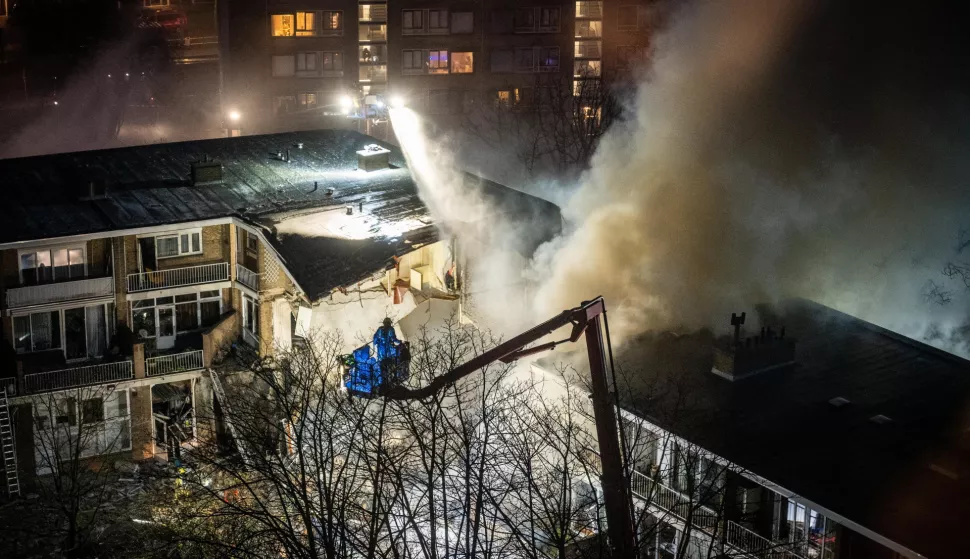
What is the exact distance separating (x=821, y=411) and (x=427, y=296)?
12.4 meters

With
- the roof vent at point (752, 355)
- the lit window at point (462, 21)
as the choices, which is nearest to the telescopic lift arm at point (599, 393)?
the roof vent at point (752, 355)

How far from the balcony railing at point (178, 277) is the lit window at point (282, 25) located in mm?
33695

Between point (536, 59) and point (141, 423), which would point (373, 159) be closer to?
point (141, 423)

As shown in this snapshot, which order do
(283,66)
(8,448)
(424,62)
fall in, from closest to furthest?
(8,448) < (283,66) < (424,62)

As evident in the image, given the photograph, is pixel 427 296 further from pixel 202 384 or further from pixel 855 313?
pixel 855 313

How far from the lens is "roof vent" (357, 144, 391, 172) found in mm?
37047

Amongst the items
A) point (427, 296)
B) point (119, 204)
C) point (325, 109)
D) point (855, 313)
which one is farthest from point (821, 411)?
point (325, 109)

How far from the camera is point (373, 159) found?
37.2 meters

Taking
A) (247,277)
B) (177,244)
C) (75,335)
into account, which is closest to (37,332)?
(75,335)

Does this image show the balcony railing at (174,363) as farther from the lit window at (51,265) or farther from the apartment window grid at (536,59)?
the apartment window grid at (536,59)

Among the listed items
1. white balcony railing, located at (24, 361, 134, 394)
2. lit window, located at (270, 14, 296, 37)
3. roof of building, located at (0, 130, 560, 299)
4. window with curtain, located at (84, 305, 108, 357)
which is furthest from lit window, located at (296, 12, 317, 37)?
white balcony railing, located at (24, 361, 134, 394)

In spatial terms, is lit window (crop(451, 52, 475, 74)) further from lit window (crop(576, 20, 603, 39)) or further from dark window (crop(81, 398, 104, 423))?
dark window (crop(81, 398, 104, 423))

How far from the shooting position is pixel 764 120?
52625 mm

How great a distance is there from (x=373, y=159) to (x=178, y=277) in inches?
313
